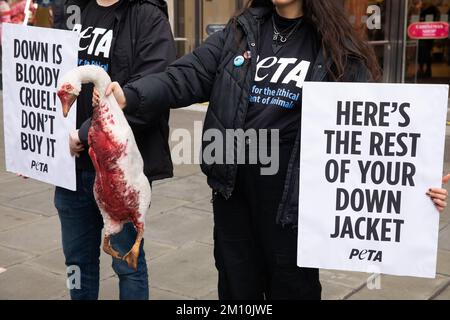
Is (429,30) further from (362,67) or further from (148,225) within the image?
(362,67)

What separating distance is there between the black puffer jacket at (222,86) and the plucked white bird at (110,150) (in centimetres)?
24

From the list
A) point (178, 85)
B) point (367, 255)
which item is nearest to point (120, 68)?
point (178, 85)

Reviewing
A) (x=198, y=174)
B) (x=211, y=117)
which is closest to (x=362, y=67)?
(x=211, y=117)

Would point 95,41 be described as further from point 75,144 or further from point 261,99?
point 261,99

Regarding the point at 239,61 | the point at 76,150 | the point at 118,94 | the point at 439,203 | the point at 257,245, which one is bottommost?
the point at 257,245

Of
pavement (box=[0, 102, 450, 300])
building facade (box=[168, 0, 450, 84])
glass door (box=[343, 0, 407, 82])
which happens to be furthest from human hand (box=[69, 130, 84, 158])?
glass door (box=[343, 0, 407, 82])

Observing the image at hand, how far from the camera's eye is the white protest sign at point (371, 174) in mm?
2477

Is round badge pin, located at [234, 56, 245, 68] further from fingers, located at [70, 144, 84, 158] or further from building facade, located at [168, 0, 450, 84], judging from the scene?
building facade, located at [168, 0, 450, 84]

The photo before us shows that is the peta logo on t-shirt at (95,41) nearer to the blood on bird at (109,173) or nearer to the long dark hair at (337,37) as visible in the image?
the blood on bird at (109,173)

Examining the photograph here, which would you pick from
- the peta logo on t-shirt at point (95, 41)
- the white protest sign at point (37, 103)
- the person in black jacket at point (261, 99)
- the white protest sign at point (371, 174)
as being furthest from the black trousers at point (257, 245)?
the peta logo on t-shirt at point (95, 41)

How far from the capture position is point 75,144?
2.76 meters

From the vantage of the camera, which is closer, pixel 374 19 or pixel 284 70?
pixel 284 70

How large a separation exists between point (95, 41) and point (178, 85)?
0.52 m

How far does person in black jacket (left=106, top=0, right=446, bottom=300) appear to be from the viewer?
2.65m
